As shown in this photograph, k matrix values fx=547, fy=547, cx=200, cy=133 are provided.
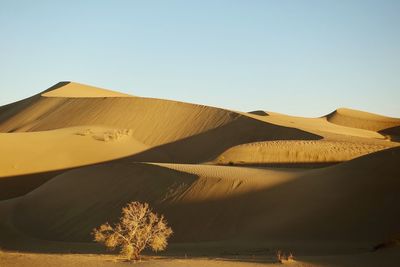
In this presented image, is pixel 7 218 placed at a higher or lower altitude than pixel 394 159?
lower

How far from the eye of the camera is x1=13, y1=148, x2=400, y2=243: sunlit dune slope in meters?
16.0

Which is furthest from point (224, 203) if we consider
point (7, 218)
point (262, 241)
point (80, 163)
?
point (80, 163)

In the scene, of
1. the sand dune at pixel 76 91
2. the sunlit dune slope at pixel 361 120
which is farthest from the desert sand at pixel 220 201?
the sunlit dune slope at pixel 361 120

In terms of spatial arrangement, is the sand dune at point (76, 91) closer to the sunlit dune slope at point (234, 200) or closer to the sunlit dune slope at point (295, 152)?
the sunlit dune slope at point (295, 152)

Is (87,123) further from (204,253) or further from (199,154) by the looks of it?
(204,253)

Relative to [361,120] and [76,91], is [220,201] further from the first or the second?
[361,120]

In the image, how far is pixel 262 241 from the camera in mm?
15508

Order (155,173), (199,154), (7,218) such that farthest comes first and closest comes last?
(199,154)
(155,173)
(7,218)

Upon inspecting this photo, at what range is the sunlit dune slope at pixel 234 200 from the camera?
16.0 metres

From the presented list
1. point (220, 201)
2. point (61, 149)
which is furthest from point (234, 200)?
point (61, 149)

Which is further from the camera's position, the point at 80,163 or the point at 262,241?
the point at 80,163

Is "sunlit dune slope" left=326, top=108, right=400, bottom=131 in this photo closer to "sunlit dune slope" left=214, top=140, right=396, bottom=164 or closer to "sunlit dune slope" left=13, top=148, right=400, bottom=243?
"sunlit dune slope" left=214, top=140, right=396, bottom=164

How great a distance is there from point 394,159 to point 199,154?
22.3 meters

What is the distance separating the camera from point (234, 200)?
1881 centimetres
